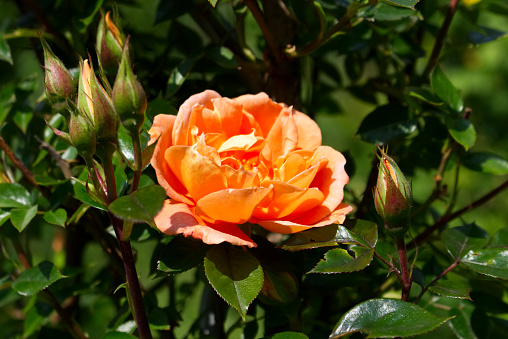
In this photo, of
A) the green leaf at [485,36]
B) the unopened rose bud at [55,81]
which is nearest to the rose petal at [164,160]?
the unopened rose bud at [55,81]

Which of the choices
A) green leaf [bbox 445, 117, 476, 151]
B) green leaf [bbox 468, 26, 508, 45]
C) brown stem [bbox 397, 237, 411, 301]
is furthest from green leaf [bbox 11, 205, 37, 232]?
green leaf [bbox 468, 26, 508, 45]

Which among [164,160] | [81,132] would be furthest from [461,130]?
[81,132]

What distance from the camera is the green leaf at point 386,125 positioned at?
2.85ft

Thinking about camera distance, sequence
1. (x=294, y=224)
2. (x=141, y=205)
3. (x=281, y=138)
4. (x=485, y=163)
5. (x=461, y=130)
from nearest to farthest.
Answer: (x=141, y=205) → (x=294, y=224) → (x=281, y=138) → (x=461, y=130) → (x=485, y=163)

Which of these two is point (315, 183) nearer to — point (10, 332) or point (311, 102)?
point (311, 102)

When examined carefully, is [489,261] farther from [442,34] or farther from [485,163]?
[442,34]

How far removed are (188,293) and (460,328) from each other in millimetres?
583

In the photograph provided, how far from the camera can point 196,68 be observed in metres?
0.91

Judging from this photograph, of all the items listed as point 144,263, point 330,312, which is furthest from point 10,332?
point 144,263

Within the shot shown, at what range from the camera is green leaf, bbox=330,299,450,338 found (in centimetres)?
56

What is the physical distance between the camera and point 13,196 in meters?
0.80

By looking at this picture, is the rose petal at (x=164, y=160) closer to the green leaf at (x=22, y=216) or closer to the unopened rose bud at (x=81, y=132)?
the unopened rose bud at (x=81, y=132)

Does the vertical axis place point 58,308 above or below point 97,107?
below

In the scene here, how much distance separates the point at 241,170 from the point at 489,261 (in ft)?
1.10
